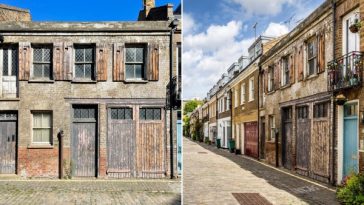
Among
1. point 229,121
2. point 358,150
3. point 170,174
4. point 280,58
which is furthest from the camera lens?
point 229,121

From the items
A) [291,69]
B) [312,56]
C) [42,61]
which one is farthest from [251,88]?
[42,61]

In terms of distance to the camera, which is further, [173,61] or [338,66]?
[173,61]

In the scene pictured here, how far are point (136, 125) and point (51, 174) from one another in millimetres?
2432

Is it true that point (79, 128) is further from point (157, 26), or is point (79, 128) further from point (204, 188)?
point (204, 188)

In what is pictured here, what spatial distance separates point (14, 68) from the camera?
1109cm

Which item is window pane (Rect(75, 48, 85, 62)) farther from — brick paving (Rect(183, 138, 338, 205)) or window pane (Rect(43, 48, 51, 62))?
brick paving (Rect(183, 138, 338, 205))

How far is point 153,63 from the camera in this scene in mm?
10875

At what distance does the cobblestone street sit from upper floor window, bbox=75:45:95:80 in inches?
105

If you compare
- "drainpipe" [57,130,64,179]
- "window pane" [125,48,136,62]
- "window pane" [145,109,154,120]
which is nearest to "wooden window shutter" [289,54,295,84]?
"window pane" [145,109,154,120]

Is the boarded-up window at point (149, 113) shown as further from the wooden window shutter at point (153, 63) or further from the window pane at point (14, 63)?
the window pane at point (14, 63)

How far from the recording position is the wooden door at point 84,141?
10.8 m

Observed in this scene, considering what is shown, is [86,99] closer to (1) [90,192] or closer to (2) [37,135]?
(2) [37,135]

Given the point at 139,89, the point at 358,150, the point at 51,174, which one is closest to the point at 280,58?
the point at 139,89

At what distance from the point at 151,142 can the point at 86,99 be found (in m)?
1.95
